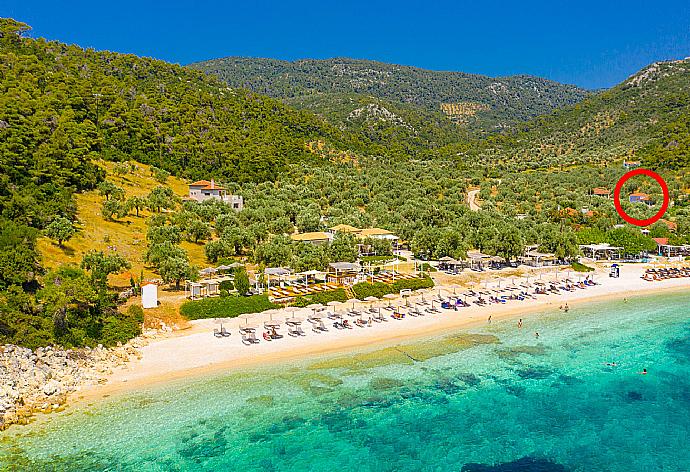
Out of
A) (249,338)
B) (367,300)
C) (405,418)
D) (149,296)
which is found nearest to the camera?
(405,418)

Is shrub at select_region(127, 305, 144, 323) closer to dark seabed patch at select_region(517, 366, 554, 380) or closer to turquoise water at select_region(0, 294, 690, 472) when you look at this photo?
turquoise water at select_region(0, 294, 690, 472)

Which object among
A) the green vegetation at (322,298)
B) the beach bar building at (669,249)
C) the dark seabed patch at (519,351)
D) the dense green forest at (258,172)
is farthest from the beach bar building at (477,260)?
the beach bar building at (669,249)

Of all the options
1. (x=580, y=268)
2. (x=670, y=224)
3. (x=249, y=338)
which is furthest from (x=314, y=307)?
(x=670, y=224)

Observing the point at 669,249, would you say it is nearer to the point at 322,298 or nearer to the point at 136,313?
the point at 322,298

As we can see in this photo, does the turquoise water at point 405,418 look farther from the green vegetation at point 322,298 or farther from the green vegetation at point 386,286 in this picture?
the green vegetation at point 386,286

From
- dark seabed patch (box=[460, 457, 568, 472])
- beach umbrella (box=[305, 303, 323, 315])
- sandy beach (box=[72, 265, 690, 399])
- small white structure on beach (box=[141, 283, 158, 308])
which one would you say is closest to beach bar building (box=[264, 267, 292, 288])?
beach umbrella (box=[305, 303, 323, 315])

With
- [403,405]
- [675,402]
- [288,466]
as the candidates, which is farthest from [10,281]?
[675,402]

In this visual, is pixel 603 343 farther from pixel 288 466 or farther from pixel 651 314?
pixel 288 466

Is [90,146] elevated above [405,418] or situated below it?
above
